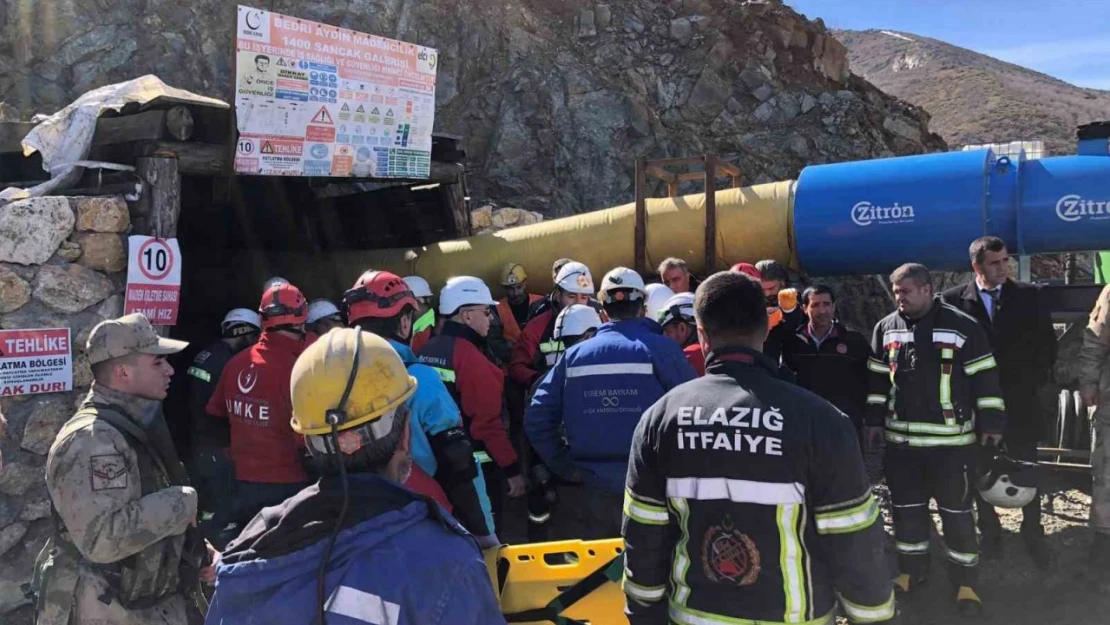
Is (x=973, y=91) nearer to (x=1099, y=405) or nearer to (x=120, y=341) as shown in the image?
(x=1099, y=405)

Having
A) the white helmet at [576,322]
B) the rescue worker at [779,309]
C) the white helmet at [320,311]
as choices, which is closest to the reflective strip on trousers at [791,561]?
the white helmet at [576,322]

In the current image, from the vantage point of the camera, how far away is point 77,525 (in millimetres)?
2566

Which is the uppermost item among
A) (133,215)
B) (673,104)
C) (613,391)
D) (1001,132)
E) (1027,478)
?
(1001,132)

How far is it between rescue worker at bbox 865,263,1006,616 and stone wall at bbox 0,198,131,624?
4.78 m

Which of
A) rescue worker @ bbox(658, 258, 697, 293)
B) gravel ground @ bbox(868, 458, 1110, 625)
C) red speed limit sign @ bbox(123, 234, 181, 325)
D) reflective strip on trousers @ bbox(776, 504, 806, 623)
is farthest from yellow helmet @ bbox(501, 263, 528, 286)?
reflective strip on trousers @ bbox(776, 504, 806, 623)

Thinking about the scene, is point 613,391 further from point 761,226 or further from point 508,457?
point 761,226

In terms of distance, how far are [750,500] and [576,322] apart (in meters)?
2.52

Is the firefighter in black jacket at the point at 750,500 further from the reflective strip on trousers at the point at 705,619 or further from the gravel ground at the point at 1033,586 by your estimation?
the gravel ground at the point at 1033,586

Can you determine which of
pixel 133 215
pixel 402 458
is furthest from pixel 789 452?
pixel 133 215

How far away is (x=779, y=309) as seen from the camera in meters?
5.69

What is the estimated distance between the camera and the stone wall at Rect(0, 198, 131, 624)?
4.63m

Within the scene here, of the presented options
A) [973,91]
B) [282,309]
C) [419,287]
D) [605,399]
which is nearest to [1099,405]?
[605,399]

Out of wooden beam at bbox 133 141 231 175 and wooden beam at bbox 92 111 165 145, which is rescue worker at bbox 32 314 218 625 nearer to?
wooden beam at bbox 133 141 231 175

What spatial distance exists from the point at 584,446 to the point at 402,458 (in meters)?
2.09
